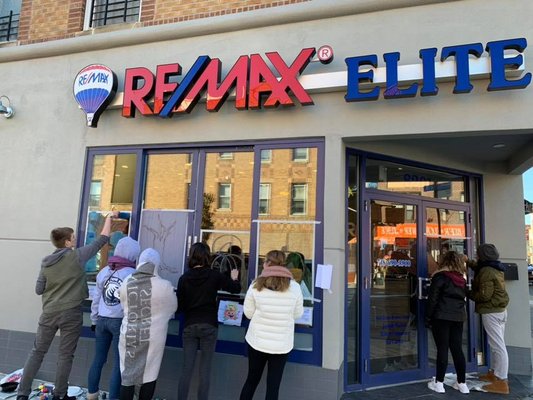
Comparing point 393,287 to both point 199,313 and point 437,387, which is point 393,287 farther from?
point 199,313

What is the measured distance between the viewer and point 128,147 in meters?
5.52

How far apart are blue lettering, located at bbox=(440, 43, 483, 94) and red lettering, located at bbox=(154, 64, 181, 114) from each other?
10.4 ft

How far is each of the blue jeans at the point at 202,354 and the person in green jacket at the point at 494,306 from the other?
340 cm

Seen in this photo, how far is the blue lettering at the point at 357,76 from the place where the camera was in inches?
175

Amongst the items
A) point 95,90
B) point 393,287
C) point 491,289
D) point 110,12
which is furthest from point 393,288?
point 110,12

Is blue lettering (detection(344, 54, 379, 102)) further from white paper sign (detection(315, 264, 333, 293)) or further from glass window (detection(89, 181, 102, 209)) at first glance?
glass window (detection(89, 181, 102, 209))

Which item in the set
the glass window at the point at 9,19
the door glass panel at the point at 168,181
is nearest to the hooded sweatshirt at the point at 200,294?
the door glass panel at the point at 168,181

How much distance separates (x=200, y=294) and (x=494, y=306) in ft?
11.9

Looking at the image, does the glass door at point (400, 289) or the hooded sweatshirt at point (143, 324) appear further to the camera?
the glass door at point (400, 289)

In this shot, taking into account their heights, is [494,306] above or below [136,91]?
below

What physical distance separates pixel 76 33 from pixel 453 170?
5937 mm

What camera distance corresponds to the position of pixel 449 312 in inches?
193

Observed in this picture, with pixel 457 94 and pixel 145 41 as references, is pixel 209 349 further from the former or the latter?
pixel 145 41

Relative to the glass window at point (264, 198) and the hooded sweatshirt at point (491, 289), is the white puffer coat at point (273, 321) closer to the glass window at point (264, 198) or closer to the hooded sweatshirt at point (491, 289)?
the glass window at point (264, 198)
